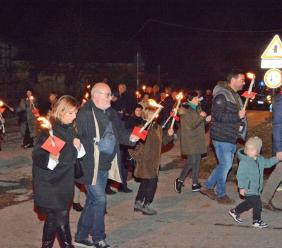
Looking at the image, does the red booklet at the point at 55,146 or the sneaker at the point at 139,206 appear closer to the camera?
the red booklet at the point at 55,146

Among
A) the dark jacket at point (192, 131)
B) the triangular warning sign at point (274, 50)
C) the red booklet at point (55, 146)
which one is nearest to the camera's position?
the red booklet at point (55, 146)

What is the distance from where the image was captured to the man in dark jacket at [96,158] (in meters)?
6.12

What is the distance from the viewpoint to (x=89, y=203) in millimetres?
6293

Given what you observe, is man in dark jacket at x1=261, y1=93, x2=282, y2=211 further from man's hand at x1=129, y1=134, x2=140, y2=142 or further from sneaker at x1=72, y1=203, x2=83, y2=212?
sneaker at x1=72, y1=203, x2=83, y2=212

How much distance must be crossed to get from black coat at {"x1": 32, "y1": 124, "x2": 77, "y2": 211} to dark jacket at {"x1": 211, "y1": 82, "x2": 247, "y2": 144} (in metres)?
3.31

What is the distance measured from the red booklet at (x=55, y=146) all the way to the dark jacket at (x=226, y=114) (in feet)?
11.9

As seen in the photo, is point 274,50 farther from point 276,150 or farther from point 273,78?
point 276,150

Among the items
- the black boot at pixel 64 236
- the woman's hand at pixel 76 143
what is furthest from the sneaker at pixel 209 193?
the woman's hand at pixel 76 143

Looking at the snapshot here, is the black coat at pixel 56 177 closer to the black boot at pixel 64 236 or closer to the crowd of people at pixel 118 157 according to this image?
the crowd of people at pixel 118 157

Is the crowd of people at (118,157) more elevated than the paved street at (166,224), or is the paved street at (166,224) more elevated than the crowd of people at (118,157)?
the crowd of people at (118,157)

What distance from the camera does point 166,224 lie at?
7379 mm

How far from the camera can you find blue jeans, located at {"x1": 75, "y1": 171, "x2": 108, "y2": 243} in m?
6.18

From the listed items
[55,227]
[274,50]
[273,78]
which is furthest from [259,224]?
[273,78]

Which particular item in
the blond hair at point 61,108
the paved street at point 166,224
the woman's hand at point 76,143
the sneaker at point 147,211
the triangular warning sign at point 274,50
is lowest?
the paved street at point 166,224
